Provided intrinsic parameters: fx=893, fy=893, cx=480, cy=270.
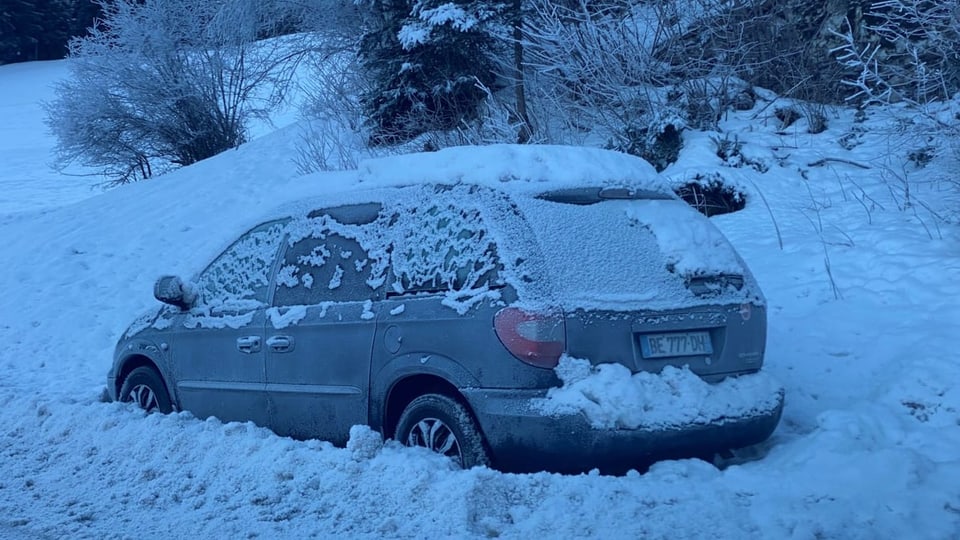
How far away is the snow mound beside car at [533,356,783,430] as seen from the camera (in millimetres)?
4051

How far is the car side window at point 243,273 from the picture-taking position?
5703 millimetres

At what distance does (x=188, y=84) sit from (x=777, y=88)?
13073 mm

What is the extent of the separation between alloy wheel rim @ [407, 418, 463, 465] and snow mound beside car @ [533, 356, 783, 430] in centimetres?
59

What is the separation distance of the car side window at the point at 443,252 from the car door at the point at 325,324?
0.17m

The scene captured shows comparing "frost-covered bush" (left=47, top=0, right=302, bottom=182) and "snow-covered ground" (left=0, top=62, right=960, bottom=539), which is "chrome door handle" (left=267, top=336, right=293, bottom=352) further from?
"frost-covered bush" (left=47, top=0, right=302, bottom=182)

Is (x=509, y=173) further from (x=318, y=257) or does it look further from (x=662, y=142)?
(x=662, y=142)

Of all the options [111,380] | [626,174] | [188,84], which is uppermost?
[188,84]

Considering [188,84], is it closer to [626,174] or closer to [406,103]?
[406,103]

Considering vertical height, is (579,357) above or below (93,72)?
below

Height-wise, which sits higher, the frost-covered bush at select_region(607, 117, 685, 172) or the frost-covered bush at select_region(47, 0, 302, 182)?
the frost-covered bush at select_region(47, 0, 302, 182)

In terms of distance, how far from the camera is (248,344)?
18.3ft

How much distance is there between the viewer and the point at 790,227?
8.88 metres

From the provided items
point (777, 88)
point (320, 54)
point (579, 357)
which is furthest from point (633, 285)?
point (320, 54)

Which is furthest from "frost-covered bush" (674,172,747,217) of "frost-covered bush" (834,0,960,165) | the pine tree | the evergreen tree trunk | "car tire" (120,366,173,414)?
"car tire" (120,366,173,414)
